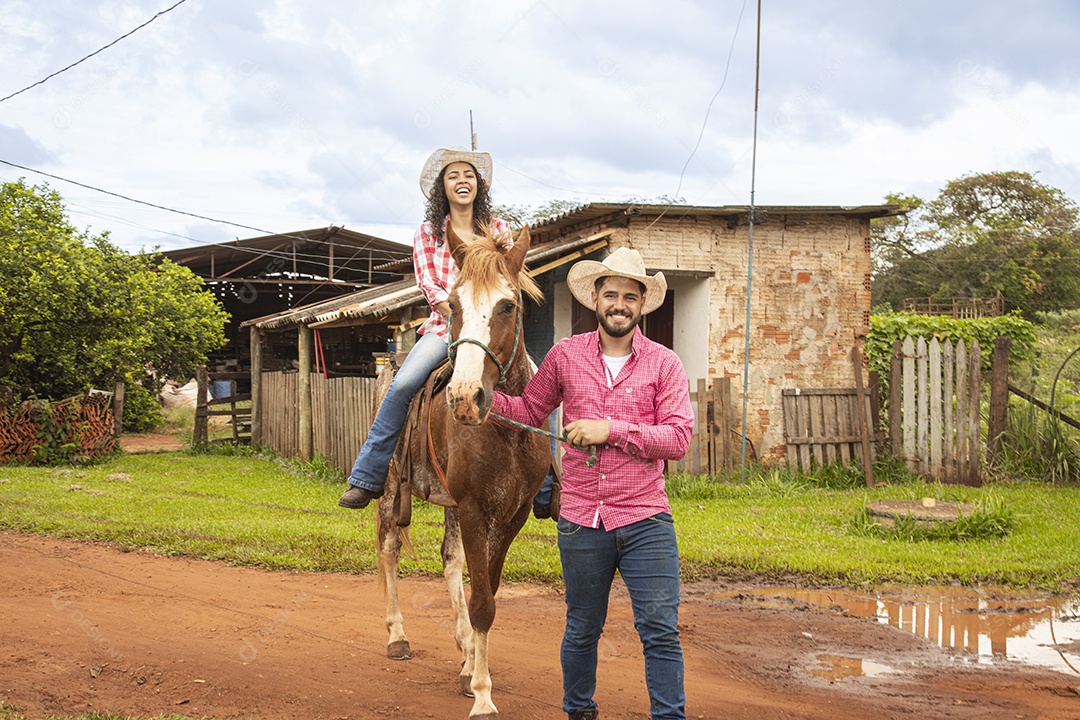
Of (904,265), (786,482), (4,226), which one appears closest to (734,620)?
(786,482)

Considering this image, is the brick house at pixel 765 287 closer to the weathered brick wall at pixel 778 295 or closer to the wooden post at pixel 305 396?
the weathered brick wall at pixel 778 295

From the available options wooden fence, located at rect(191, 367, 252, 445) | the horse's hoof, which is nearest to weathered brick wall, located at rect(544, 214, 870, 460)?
the horse's hoof

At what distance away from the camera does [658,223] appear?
12828mm

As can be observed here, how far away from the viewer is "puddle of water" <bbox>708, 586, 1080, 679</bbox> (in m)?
5.57

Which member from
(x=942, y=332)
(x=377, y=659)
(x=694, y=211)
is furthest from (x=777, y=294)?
(x=942, y=332)

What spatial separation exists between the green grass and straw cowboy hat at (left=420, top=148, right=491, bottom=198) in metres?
3.78

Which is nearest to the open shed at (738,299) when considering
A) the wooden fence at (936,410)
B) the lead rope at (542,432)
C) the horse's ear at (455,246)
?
the wooden fence at (936,410)

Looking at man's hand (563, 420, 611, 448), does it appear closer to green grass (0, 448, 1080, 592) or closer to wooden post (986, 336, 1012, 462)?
green grass (0, 448, 1080, 592)

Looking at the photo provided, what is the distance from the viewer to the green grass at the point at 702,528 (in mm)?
7762

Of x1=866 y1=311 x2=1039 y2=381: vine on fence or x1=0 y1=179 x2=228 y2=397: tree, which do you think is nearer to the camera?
x1=0 y1=179 x2=228 y2=397: tree

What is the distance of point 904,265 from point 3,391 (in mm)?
36431

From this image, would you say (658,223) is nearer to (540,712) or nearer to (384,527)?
(384,527)

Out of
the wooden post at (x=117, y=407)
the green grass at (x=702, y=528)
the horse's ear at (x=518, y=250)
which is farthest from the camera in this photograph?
the wooden post at (x=117, y=407)

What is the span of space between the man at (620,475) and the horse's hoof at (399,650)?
1862 mm
